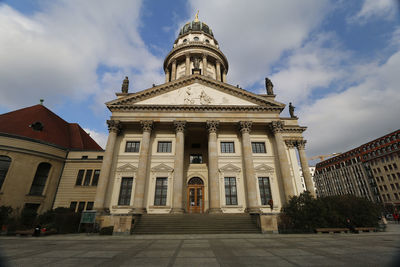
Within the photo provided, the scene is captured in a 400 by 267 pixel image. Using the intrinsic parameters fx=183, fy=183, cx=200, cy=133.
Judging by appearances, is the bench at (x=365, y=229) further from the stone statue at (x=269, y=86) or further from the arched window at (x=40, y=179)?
the arched window at (x=40, y=179)

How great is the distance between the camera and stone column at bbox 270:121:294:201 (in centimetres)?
1982

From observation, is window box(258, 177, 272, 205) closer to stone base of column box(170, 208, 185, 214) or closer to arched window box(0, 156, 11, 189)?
stone base of column box(170, 208, 185, 214)

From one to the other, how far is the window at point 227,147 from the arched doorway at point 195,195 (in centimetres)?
494

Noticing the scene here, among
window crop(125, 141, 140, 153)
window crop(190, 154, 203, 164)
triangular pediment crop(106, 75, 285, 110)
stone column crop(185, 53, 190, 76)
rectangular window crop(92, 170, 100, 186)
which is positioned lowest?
rectangular window crop(92, 170, 100, 186)

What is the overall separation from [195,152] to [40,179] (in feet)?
65.7

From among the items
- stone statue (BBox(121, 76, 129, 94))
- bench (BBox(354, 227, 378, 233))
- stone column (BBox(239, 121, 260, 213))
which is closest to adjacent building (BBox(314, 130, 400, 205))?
bench (BBox(354, 227, 378, 233))

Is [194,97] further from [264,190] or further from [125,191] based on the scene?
[264,190]

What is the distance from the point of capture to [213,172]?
20.0 metres

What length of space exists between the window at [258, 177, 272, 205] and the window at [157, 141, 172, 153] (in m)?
11.8

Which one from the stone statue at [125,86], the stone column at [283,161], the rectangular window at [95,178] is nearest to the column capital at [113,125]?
the stone statue at [125,86]

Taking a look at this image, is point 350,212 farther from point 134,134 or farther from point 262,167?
point 134,134

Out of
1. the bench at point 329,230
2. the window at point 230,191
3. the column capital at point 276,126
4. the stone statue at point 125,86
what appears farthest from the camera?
the stone statue at point 125,86

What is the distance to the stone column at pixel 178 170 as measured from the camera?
1850 cm

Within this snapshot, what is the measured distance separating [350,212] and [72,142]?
1421 inches
